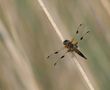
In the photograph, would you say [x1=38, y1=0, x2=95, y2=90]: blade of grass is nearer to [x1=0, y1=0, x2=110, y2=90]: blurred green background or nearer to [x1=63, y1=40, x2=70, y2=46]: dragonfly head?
[x1=0, y1=0, x2=110, y2=90]: blurred green background

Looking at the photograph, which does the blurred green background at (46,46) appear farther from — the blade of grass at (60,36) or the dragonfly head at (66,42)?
the dragonfly head at (66,42)

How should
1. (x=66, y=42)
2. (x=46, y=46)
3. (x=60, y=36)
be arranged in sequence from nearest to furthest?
(x=66, y=42)
(x=46, y=46)
(x=60, y=36)

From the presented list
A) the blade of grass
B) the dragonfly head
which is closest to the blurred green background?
the blade of grass

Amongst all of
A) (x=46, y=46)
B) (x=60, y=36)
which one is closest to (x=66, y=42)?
(x=60, y=36)

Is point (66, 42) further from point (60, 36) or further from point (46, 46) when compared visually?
point (46, 46)

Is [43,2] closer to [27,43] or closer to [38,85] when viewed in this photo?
[27,43]

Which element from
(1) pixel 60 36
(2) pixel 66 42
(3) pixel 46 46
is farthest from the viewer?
(1) pixel 60 36

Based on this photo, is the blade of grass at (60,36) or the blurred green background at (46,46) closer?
the blurred green background at (46,46)

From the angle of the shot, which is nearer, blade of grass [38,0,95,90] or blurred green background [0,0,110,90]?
blurred green background [0,0,110,90]

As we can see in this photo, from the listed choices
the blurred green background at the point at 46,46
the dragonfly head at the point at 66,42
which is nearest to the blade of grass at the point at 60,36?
the blurred green background at the point at 46,46
